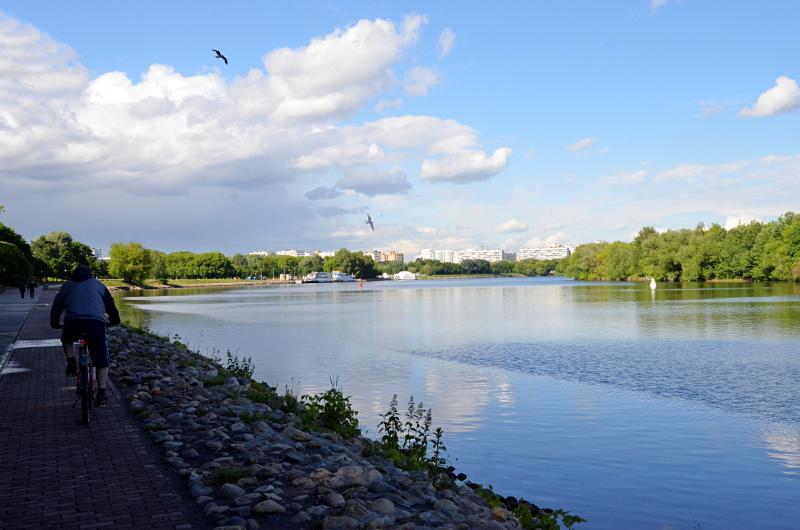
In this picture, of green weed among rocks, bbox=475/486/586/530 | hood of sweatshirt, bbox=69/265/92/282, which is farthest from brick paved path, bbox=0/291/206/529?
green weed among rocks, bbox=475/486/586/530

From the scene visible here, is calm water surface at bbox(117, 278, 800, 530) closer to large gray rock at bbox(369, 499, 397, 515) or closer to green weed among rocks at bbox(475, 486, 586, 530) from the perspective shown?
green weed among rocks at bbox(475, 486, 586, 530)

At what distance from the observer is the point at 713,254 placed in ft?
392

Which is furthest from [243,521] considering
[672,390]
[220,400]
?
[672,390]

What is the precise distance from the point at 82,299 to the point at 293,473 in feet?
15.1

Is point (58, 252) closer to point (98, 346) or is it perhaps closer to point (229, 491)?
point (98, 346)

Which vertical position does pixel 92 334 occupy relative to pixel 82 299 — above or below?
below

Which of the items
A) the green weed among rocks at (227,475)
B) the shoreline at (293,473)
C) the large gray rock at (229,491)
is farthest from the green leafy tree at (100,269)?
the large gray rock at (229,491)

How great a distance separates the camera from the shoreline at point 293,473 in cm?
688

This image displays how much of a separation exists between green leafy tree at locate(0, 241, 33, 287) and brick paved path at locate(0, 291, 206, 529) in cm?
4693

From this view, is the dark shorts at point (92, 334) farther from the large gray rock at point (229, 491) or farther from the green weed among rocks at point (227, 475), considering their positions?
the large gray rock at point (229, 491)

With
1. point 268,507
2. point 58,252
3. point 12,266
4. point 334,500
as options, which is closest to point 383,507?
point 334,500

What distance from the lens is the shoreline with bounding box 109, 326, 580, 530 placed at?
6.88 meters

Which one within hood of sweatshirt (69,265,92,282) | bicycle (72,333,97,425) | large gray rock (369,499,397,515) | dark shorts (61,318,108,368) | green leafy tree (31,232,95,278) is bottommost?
large gray rock (369,499,397,515)

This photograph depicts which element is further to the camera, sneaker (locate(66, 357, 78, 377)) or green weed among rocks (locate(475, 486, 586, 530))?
sneaker (locate(66, 357, 78, 377))
